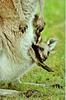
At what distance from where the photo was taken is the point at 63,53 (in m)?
9.54

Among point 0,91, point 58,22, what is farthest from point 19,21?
point 58,22

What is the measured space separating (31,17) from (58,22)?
16.3ft

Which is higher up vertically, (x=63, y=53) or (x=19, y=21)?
(x=19, y=21)

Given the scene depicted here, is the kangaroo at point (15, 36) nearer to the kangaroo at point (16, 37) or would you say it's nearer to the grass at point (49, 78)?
the kangaroo at point (16, 37)

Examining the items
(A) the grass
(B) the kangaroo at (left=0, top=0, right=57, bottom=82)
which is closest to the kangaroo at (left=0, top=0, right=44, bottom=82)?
(B) the kangaroo at (left=0, top=0, right=57, bottom=82)

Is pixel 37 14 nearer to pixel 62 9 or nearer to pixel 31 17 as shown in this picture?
pixel 31 17

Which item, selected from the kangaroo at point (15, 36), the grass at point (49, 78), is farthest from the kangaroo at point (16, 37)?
the grass at point (49, 78)

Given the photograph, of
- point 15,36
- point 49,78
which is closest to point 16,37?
point 15,36

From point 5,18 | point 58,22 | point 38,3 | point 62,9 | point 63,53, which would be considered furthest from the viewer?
point 62,9

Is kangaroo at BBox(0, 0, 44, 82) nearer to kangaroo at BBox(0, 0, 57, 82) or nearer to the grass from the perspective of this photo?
kangaroo at BBox(0, 0, 57, 82)

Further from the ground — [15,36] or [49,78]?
[15,36]

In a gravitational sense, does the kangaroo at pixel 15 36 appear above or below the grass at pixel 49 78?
above

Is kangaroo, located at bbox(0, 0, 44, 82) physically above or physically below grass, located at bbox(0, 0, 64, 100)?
above

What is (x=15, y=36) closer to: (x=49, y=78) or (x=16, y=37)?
(x=16, y=37)
